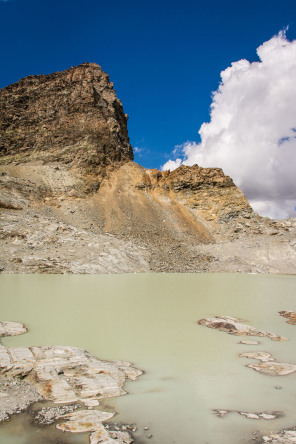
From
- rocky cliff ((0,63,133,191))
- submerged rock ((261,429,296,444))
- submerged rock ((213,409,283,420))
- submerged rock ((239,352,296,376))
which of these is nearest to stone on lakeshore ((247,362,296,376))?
submerged rock ((239,352,296,376))

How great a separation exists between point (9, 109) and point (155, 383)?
62657 mm

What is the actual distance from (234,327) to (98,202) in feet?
115

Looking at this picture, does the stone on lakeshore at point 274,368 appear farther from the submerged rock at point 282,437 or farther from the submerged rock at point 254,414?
the submerged rock at point 282,437

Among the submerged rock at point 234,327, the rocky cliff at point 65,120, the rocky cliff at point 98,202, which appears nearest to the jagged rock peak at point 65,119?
the rocky cliff at point 65,120

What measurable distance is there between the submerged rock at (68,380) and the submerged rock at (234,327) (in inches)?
152

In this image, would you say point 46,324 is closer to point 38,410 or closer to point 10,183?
point 38,410

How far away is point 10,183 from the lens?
37125 mm

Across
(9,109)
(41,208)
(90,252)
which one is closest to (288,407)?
(90,252)

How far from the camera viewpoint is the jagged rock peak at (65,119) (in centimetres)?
4921

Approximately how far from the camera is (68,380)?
189 inches

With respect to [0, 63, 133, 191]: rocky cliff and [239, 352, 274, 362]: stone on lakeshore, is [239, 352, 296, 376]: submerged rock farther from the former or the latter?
[0, 63, 133, 191]: rocky cliff

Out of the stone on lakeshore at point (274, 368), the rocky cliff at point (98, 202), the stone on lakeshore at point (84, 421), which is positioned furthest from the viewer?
the rocky cliff at point (98, 202)

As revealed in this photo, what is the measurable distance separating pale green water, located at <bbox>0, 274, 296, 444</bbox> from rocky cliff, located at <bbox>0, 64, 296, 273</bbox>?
13.4 metres

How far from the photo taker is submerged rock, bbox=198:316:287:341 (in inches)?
315
